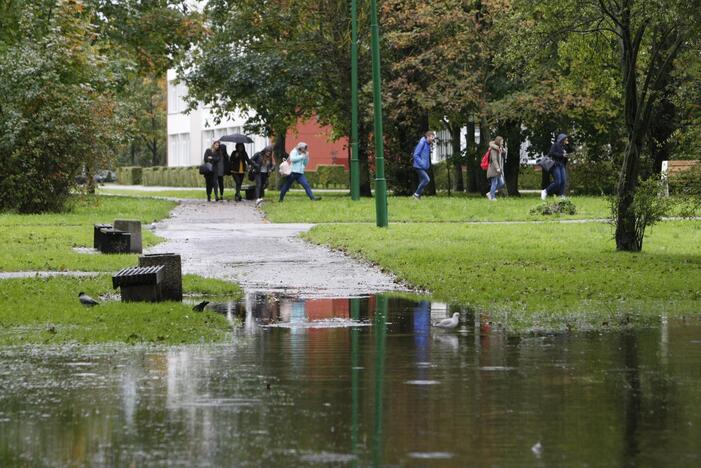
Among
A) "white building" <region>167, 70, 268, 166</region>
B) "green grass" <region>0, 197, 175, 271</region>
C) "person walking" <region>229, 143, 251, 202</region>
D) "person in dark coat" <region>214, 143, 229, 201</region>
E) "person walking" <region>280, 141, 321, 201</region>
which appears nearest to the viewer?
"green grass" <region>0, 197, 175, 271</region>

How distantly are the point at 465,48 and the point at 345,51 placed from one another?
3922mm

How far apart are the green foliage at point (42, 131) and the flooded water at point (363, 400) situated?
2223 centimetres

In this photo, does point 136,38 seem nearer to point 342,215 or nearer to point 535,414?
point 342,215

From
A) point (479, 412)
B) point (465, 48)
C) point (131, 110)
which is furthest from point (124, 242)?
point (465, 48)

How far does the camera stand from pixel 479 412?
8047mm

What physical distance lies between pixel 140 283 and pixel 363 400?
5867 mm

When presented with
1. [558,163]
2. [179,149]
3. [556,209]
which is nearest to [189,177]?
[179,149]

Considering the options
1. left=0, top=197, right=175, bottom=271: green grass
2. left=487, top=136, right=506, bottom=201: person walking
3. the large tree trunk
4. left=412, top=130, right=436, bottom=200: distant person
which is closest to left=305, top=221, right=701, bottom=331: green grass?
left=0, top=197, right=175, bottom=271: green grass

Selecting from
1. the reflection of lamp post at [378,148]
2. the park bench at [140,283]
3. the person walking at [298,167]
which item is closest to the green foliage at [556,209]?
the reflection of lamp post at [378,148]

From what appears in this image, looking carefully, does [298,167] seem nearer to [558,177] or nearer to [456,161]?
[558,177]

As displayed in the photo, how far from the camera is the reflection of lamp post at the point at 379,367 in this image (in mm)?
7070

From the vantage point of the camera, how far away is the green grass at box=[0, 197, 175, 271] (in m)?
18.8

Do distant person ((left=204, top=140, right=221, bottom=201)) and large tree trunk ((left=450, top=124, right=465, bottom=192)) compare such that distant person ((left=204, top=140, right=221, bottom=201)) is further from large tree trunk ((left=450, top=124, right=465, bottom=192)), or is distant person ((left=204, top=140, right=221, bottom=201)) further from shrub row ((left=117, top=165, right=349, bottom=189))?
shrub row ((left=117, top=165, right=349, bottom=189))

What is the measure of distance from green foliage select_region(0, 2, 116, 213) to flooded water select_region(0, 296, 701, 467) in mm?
22229
